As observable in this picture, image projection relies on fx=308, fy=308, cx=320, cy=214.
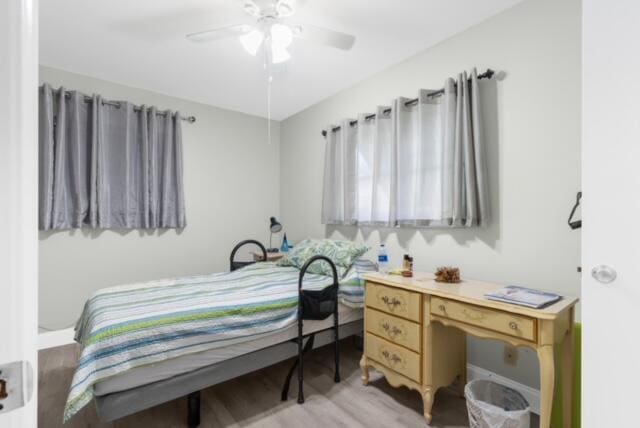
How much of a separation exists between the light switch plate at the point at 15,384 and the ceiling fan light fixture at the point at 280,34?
1.95 meters

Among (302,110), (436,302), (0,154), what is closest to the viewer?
(0,154)

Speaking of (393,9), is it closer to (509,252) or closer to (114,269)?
(509,252)

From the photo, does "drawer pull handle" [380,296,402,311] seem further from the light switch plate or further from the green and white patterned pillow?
the light switch plate

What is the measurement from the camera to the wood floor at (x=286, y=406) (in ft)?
5.92

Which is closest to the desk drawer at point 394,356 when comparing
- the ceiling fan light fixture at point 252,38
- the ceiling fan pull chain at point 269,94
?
the ceiling fan light fixture at point 252,38

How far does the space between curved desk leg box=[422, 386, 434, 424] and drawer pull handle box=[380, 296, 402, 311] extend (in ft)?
1.59

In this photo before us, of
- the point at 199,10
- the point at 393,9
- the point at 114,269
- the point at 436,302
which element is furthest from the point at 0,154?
the point at 114,269

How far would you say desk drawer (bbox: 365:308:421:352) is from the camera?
1.88 meters

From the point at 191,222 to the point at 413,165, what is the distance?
2532mm

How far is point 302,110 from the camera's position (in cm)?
391

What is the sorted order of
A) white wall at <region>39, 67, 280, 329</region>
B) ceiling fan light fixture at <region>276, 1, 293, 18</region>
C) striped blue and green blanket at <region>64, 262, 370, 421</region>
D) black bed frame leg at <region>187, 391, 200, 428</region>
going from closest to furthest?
1. striped blue and green blanket at <region>64, 262, 370, 421</region>
2. black bed frame leg at <region>187, 391, 200, 428</region>
3. ceiling fan light fixture at <region>276, 1, 293, 18</region>
4. white wall at <region>39, 67, 280, 329</region>

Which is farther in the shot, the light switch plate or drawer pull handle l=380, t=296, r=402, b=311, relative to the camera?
drawer pull handle l=380, t=296, r=402, b=311

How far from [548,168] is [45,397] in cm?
353
